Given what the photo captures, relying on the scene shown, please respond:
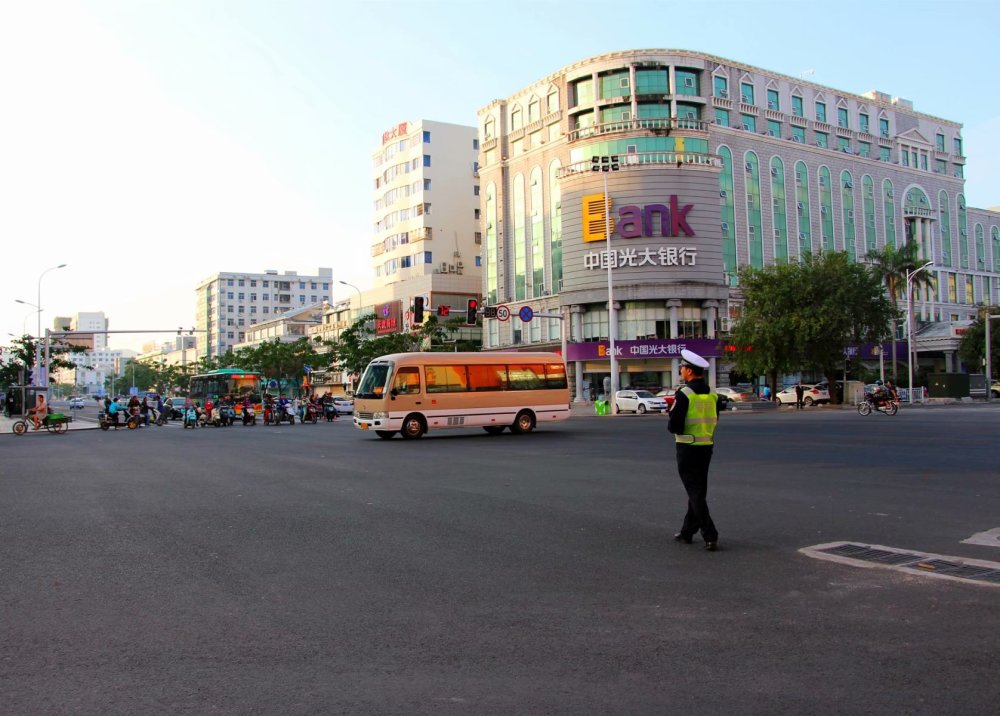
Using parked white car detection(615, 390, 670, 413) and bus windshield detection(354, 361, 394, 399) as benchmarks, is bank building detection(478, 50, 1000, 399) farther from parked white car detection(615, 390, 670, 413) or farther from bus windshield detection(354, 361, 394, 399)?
bus windshield detection(354, 361, 394, 399)

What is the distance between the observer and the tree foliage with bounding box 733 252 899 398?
4641cm

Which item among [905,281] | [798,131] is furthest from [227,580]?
Result: [798,131]

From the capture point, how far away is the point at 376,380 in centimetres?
2541

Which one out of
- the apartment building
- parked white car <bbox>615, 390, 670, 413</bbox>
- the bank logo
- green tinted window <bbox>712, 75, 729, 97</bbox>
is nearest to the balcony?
green tinted window <bbox>712, 75, 729, 97</bbox>

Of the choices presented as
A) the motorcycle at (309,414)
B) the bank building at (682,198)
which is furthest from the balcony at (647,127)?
the motorcycle at (309,414)

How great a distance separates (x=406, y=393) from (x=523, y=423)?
4396mm

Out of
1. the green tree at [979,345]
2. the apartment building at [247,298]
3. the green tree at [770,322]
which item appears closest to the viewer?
the green tree at [770,322]

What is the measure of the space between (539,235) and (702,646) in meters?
67.1

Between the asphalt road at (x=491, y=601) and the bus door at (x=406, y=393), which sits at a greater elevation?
the bus door at (x=406, y=393)

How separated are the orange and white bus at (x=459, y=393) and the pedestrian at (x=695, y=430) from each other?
58.9 ft

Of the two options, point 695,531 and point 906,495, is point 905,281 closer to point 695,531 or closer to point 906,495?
point 906,495

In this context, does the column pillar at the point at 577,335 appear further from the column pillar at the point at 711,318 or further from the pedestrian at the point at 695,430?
the pedestrian at the point at 695,430

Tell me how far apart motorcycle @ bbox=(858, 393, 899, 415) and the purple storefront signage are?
2621cm

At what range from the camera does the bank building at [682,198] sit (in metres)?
62.3
